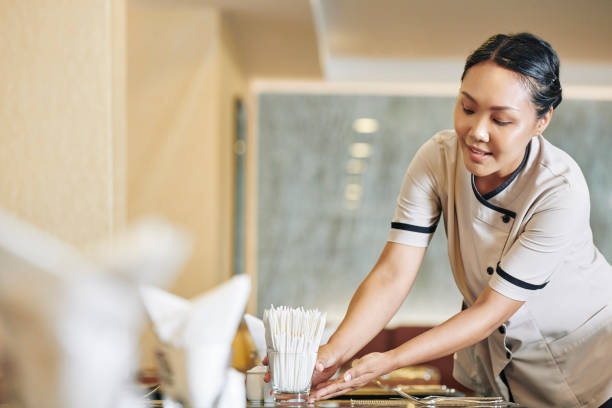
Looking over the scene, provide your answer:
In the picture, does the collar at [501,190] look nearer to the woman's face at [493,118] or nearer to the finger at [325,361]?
the woman's face at [493,118]

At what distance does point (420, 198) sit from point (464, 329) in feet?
1.15

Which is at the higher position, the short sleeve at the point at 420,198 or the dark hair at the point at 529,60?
the dark hair at the point at 529,60

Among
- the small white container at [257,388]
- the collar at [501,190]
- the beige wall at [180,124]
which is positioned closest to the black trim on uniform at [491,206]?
the collar at [501,190]

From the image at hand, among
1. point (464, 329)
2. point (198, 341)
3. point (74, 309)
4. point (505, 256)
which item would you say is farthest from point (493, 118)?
point (74, 309)

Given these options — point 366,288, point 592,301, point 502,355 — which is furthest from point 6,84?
point 592,301

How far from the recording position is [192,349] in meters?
0.77

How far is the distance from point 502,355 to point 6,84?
1456mm

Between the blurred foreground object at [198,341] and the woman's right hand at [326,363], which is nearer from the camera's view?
the blurred foreground object at [198,341]

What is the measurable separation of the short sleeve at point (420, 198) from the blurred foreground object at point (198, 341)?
825 mm

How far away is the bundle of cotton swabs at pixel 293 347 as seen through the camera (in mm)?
1138

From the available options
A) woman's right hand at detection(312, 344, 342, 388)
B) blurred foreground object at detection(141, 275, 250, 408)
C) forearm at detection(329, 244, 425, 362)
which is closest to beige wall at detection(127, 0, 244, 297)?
forearm at detection(329, 244, 425, 362)

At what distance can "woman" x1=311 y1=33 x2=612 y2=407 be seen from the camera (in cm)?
135

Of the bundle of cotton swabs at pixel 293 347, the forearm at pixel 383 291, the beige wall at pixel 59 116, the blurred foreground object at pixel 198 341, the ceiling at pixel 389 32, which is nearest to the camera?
the blurred foreground object at pixel 198 341

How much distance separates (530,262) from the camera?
4.43ft
